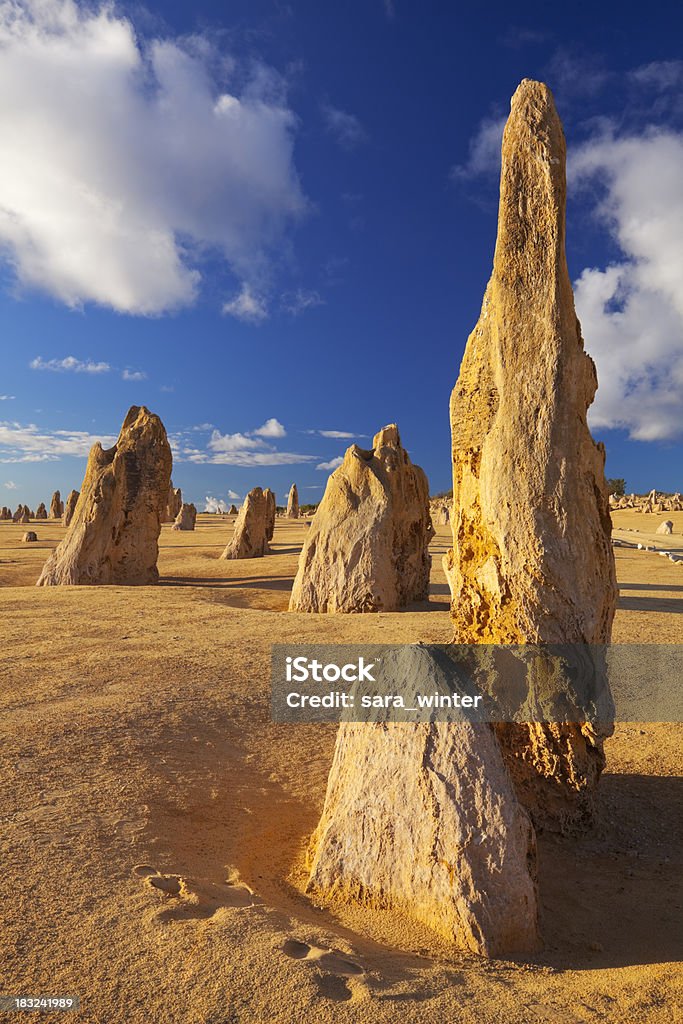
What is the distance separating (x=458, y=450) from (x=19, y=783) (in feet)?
12.0

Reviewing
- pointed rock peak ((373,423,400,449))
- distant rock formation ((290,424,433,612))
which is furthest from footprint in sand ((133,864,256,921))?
pointed rock peak ((373,423,400,449))

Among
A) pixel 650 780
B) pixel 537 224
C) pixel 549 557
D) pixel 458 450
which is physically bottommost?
pixel 650 780

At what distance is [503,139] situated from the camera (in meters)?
4.94

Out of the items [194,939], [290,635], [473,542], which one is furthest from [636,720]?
[194,939]

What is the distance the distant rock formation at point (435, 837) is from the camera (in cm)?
295

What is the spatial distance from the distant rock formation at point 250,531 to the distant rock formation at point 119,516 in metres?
5.17

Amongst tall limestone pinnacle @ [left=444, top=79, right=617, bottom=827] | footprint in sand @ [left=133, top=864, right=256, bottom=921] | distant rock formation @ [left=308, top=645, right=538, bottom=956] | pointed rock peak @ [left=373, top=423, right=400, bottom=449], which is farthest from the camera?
pointed rock peak @ [left=373, top=423, right=400, bottom=449]

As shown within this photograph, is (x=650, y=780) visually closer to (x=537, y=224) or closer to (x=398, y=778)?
(x=398, y=778)

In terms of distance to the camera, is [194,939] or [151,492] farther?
[151,492]

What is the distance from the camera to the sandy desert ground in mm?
2291

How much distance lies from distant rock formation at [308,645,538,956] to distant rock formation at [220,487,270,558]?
16.2 metres

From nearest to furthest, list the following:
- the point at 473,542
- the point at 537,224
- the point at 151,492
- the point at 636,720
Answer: the point at 537,224 → the point at 473,542 → the point at 636,720 → the point at 151,492

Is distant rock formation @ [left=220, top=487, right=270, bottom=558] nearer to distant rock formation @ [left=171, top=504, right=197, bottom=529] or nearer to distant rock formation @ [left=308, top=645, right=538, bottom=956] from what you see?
distant rock formation @ [left=308, top=645, right=538, bottom=956]

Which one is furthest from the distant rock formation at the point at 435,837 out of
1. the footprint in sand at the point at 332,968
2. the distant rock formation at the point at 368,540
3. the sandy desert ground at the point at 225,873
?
the distant rock formation at the point at 368,540
